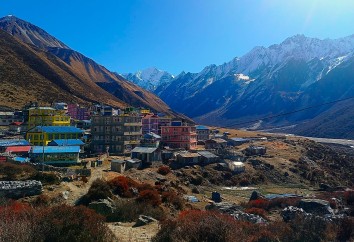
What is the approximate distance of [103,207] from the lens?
23.2m

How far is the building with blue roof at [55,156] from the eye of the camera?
47.6 meters

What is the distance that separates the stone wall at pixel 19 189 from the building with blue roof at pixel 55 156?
21.2m

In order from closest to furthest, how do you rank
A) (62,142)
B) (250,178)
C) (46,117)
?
(62,142)
(250,178)
(46,117)

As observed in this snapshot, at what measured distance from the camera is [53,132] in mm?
61469

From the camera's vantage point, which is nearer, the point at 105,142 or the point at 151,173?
the point at 151,173

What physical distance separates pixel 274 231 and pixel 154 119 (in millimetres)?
71142

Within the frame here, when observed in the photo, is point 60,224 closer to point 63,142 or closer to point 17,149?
point 17,149

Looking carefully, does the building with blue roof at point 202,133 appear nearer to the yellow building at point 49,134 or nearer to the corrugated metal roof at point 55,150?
the yellow building at point 49,134

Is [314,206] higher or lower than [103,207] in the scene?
lower

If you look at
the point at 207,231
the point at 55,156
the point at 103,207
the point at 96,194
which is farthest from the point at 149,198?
the point at 55,156

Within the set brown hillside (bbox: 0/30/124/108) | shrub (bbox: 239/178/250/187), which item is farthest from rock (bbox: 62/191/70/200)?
brown hillside (bbox: 0/30/124/108)

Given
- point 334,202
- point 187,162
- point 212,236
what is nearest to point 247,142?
point 187,162

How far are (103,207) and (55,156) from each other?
27.0 metres

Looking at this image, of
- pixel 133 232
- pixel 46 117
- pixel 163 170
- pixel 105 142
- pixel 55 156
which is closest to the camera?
pixel 133 232
